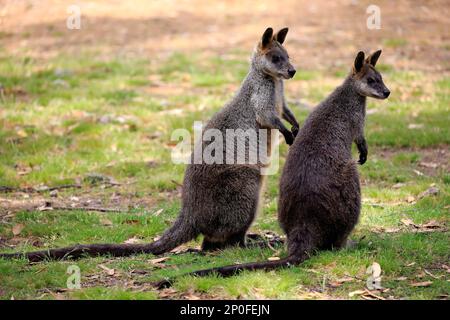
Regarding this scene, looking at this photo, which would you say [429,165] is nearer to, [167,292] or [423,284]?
[423,284]

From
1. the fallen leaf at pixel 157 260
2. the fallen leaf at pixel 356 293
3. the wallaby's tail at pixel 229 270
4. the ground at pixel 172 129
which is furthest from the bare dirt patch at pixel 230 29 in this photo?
the fallen leaf at pixel 356 293

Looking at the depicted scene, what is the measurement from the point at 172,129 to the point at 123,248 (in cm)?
389

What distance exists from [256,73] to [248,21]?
9097 millimetres

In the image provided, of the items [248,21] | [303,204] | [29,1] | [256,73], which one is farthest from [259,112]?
[29,1]

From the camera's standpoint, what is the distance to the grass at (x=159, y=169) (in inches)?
218

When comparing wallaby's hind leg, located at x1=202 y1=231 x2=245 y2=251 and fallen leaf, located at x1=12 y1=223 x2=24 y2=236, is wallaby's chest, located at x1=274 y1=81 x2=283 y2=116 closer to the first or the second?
wallaby's hind leg, located at x1=202 y1=231 x2=245 y2=251

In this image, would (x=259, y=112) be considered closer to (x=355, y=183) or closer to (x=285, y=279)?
(x=355, y=183)

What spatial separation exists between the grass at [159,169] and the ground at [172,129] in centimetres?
2

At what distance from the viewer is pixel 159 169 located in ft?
29.0

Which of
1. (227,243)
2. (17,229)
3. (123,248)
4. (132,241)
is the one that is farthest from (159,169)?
(123,248)

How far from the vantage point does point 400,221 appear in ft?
22.6

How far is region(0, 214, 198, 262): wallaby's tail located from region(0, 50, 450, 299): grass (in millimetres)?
89

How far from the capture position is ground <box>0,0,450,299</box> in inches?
223

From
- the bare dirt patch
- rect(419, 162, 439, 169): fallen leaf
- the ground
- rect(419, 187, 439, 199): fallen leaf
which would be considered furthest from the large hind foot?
the bare dirt patch
